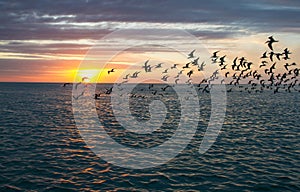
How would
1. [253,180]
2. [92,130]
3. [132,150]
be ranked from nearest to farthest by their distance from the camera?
1. [253,180]
2. [132,150]
3. [92,130]

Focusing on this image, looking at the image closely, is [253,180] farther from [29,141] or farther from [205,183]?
[29,141]

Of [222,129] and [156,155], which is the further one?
[222,129]

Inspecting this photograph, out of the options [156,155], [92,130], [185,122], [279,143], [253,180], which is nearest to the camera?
[253,180]

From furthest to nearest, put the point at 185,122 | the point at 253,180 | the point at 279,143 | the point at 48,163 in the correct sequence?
the point at 185,122 < the point at 279,143 < the point at 48,163 < the point at 253,180

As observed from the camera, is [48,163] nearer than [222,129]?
Yes

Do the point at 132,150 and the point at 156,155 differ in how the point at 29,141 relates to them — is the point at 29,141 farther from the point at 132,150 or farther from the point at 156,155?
the point at 156,155

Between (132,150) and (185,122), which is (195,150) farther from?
(185,122)

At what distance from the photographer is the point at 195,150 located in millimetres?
34531

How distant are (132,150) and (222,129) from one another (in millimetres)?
18641

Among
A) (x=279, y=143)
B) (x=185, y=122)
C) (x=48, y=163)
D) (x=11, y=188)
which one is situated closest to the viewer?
(x=11, y=188)

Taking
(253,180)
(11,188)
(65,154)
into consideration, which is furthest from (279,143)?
(11,188)

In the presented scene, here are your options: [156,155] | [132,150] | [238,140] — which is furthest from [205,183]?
[238,140]

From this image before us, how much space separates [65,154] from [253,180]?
60.0 ft

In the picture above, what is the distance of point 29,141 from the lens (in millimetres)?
38562
